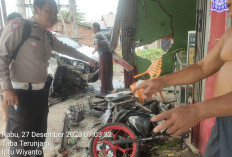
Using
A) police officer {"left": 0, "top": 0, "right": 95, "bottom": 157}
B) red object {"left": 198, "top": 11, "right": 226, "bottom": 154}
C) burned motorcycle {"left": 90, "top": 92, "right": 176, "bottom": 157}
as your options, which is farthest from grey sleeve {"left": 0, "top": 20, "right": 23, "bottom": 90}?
red object {"left": 198, "top": 11, "right": 226, "bottom": 154}

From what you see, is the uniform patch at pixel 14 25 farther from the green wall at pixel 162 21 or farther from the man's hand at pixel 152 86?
the green wall at pixel 162 21

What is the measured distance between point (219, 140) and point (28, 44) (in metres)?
2.17

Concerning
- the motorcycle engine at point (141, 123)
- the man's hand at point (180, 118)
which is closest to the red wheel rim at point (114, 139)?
the motorcycle engine at point (141, 123)

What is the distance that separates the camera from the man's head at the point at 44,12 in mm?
2506

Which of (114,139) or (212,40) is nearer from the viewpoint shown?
(212,40)

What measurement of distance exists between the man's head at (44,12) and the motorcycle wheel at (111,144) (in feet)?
6.05

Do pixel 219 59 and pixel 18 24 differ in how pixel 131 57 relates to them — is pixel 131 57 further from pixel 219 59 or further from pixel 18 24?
pixel 219 59

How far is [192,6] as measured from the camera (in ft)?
25.2

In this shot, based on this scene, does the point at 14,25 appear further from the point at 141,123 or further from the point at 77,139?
the point at 77,139

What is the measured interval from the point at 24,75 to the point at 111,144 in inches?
67.0

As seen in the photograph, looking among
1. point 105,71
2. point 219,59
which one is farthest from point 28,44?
point 105,71

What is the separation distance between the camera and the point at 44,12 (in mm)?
2535

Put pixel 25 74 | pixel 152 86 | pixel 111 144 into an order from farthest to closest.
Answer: pixel 111 144 < pixel 25 74 < pixel 152 86

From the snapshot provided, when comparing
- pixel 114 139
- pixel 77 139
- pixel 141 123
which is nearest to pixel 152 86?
pixel 141 123
